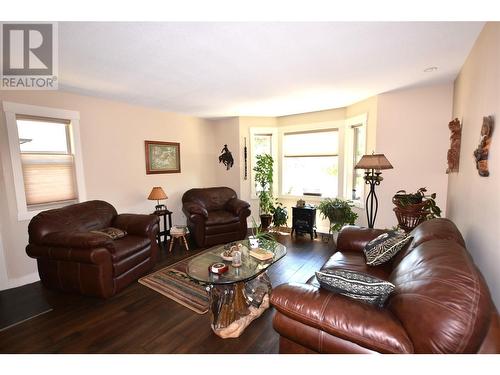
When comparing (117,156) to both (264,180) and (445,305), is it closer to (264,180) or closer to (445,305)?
(264,180)

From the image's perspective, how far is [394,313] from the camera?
3.72 feet

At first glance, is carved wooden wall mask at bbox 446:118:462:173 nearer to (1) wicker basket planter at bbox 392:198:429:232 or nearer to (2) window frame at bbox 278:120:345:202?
(1) wicker basket planter at bbox 392:198:429:232

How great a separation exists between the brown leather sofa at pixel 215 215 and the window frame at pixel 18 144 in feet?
5.61

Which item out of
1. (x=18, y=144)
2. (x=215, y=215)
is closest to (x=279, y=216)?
(x=215, y=215)

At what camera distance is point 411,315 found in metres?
1.04

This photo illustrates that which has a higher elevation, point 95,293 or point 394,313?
point 394,313

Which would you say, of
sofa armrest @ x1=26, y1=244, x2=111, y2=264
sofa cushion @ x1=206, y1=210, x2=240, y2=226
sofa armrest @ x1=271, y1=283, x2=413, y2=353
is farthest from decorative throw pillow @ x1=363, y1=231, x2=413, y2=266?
sofa armrest @ x1=26, y1=244, x2=111, y2=264

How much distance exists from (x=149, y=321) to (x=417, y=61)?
3.55 metres

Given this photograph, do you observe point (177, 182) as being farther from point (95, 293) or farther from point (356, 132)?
point (356, 132)

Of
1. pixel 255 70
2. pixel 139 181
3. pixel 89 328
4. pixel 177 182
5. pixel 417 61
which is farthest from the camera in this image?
pixel 177 182

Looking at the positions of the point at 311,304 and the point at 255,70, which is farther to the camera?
the point at 255,70

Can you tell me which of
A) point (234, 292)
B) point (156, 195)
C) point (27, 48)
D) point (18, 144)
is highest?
point (27, 48)

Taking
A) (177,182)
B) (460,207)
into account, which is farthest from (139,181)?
(460,207)

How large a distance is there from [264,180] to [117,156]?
2.69 m
